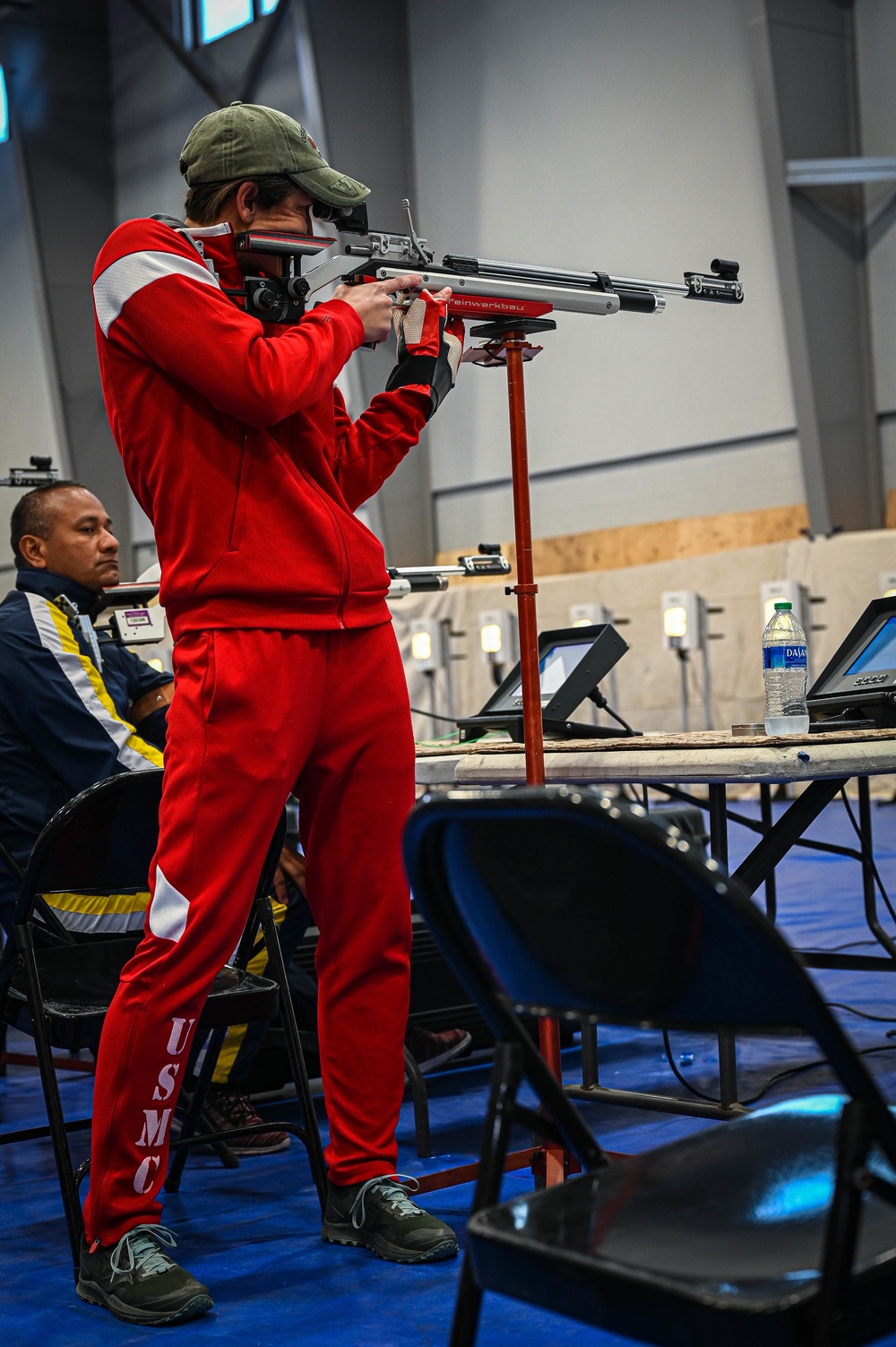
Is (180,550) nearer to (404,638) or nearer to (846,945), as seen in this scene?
(846,945)

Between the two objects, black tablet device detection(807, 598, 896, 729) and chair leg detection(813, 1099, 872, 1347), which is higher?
black tablet device detection(807, 598, 896, 729)

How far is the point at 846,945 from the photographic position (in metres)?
3.81

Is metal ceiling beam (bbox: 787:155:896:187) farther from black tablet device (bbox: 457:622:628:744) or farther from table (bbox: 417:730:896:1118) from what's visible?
table (bbox: 417:730:896:1118)

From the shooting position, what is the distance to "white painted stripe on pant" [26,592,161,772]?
7.71 ft

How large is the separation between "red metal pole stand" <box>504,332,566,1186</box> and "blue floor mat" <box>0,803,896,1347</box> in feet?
1.00

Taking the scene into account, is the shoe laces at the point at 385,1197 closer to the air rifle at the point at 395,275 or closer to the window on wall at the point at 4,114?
the air rifle at the point at 395,275

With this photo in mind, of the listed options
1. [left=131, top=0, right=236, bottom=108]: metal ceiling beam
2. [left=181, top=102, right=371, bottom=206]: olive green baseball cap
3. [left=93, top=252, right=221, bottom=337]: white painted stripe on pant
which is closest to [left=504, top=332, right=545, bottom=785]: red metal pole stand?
[left=181, top=102, right=371, bottom=206]: olive green baseball cap

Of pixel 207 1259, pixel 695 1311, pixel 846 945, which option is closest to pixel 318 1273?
pixel 207 1259

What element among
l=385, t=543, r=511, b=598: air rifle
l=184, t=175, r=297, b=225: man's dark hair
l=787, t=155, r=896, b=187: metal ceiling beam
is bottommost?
l=385, t=543, r=511, b=598: air rifle

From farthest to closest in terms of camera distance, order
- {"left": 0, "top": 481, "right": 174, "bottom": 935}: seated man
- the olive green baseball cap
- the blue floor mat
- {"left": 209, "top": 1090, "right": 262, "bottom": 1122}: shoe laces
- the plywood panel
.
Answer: the plywood panel < {"left": 209, "top": 1090, "right": 262, "bottom": 1122}: shoe laces < {"left": 0, "top": 481, "right": 174, "bottom": 935}: seated man < the olive green baseball cap < the blue floor mat

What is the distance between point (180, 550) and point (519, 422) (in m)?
0.54

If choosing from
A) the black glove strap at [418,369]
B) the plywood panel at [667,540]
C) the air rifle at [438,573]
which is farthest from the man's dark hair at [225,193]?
the plywood panel at [667,540]

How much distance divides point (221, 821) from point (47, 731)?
833mm

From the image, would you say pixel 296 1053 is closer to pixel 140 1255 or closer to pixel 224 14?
pixel 140 1255
